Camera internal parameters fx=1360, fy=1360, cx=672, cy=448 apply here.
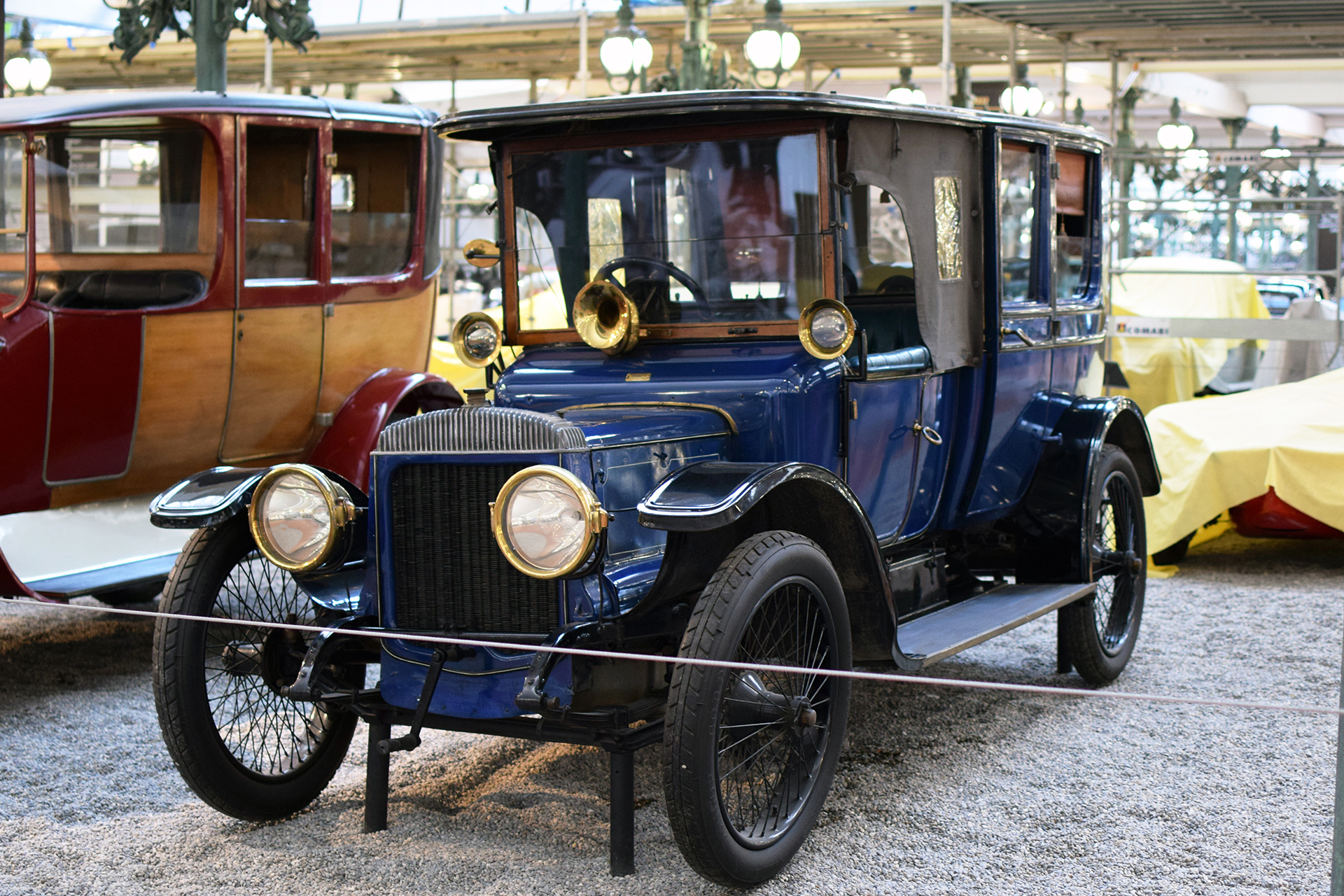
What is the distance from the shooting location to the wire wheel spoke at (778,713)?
10.7 ft

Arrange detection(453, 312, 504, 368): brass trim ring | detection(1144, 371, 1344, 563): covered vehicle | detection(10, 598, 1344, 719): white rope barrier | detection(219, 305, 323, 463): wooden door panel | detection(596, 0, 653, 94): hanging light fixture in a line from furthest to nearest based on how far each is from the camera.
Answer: detection(596, 0, 653, 94): hanging light fixture
detection(1144, 371, 1344, 563): covered vehicle
detection(219, 305, 323, 463): wooden door panel
detection(453, 312, 504, 368): brass trim ring
detection(10, 598, 1344, 719): white rope barrier

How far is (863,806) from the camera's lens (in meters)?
3.81

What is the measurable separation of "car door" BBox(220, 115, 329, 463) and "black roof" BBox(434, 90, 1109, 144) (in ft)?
5.47

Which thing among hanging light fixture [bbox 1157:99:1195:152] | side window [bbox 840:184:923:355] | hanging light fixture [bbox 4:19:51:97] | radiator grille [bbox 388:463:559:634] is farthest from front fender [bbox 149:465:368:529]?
hanging light fixture [bbox 1157:99:1195:152]

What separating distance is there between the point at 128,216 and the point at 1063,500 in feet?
12.7

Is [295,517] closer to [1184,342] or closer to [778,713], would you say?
[778,713]

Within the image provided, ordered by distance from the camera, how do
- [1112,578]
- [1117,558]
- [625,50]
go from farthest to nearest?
[625,50]
[1112,578]
[1117,558]

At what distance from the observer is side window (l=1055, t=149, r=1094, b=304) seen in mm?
5125

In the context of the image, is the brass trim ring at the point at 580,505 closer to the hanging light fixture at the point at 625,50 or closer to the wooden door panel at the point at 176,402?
the wooden door panel at the point at 176,402

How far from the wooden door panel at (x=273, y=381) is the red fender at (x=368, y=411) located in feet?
0.52

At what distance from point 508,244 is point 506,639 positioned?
1482 mm

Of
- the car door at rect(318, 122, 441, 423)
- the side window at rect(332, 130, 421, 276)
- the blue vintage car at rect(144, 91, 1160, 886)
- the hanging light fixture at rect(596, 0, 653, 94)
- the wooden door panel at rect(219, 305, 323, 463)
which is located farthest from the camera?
the hanging light fixture at rect(596, 0, 653, 94)

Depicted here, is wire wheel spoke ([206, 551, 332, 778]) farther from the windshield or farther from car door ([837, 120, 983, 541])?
car door ([837, 120, 983, 541])

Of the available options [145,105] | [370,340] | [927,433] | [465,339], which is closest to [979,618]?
[927,433]
